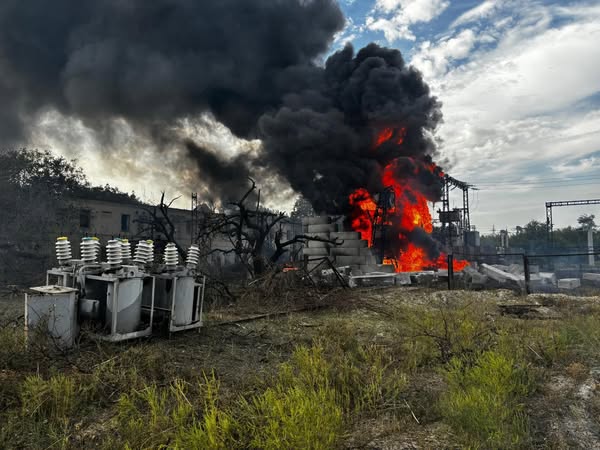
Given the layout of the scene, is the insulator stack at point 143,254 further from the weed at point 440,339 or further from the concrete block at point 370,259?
the concrete block at point 370,259

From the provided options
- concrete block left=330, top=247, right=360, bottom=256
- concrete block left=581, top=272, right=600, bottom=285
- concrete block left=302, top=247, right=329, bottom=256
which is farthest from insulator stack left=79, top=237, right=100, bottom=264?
concrete block left=581, top=272, right=600, bottom=285

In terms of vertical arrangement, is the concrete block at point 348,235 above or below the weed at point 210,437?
above

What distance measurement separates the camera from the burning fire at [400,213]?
22391mm

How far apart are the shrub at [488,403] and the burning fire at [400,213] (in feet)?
57.8

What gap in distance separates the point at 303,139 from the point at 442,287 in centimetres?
1177

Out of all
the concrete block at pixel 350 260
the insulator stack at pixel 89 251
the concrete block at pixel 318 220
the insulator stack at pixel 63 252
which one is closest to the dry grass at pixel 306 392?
the insulator stack at pixel 63 252

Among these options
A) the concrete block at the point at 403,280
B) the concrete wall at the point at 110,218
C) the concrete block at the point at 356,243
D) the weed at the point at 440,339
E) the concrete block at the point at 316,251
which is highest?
the concrete wall at the point at 110,218

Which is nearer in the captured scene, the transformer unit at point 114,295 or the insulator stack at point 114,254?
the transformer unit at point 114,295

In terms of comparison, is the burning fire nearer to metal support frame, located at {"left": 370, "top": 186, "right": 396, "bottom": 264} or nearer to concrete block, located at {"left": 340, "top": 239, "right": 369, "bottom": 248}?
metal support frame, located at {"left": 370, "top": 186, "right": 396, "bottom": 264}

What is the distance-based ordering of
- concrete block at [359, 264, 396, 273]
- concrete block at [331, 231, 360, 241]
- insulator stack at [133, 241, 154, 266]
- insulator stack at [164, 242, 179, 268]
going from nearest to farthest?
insulator stack at [133, 241, 154, 266]
insulator stack at [164, 242, 179, 268]
concrete block at [359, 264, 396, 273]
concrete block at [331, 231, 360, 241]

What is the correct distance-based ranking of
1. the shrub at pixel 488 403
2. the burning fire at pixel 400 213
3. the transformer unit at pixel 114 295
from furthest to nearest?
the burning fire at pixel 400 213
the transformer unit at pixel 114 295
the shrub at pixel 488 403

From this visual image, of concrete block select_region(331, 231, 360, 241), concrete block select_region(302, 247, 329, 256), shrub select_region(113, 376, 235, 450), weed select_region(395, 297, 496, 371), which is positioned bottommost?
shrub select_region(113, 376, 235, 450)

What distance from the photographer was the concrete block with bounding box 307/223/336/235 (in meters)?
21.4

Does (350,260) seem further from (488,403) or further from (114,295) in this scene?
(488,403)
